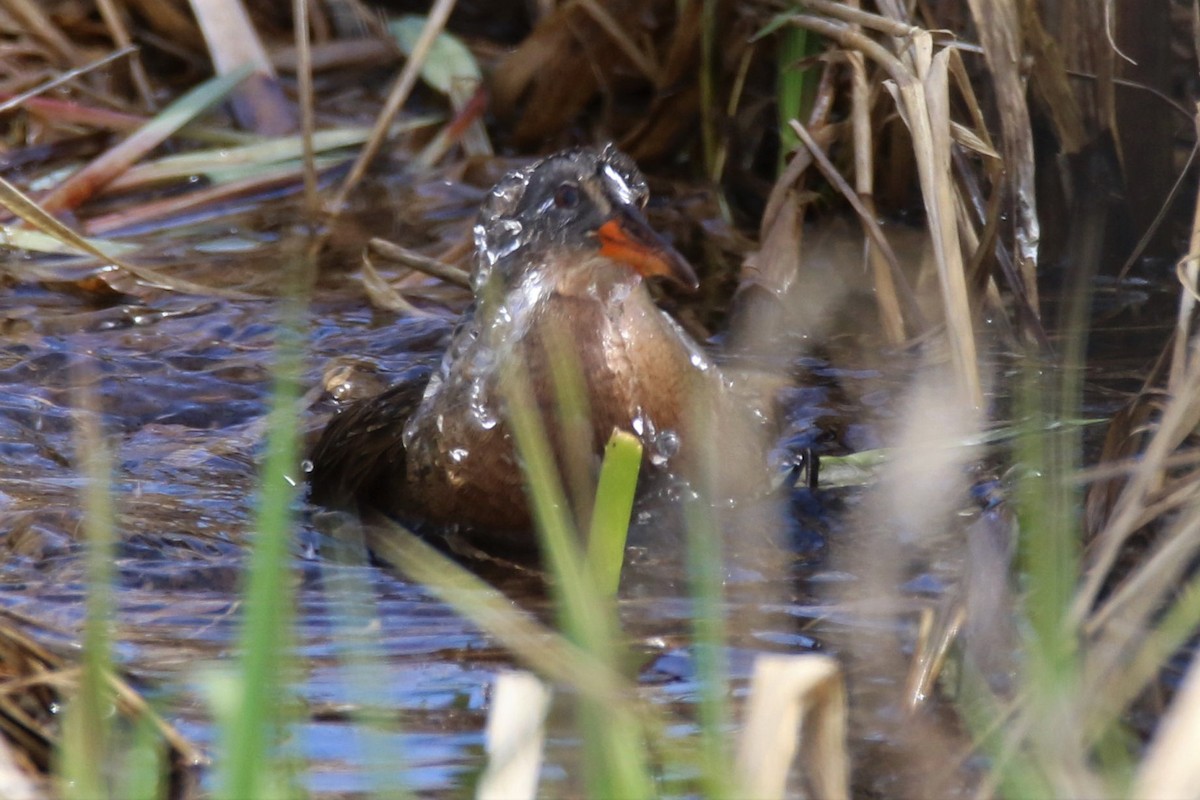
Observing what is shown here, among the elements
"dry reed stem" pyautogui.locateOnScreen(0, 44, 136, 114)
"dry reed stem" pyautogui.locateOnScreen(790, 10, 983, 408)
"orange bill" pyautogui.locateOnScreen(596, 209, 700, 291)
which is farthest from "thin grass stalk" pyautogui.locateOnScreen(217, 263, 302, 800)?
"dry reed stem" pyautogui.locateOnScreen(0, 44, 136, 114)

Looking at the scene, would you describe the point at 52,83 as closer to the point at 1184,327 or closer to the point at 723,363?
the point at 723,363

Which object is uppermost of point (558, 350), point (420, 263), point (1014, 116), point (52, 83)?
point (52, 83)

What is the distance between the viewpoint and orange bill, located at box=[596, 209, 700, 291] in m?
2.93

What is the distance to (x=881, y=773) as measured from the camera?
6.46ft

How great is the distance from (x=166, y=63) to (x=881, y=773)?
159 inches

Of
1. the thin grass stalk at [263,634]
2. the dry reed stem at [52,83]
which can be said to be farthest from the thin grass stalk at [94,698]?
the dry reed stem at [52,83]

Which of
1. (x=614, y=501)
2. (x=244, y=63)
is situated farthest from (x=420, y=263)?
(x=614, y=501)

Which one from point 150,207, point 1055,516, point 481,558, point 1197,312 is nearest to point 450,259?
point 150,207

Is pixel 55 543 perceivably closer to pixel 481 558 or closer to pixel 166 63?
pixel 481 558

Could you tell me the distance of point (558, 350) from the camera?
2828 millimetres

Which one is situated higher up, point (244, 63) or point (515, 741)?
point (244, 63)

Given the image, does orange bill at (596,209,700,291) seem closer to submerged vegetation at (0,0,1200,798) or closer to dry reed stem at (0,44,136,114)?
submerged vegetation at (0,0,1200,798)

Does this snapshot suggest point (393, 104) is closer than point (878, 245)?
No

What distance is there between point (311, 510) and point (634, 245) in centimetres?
85
